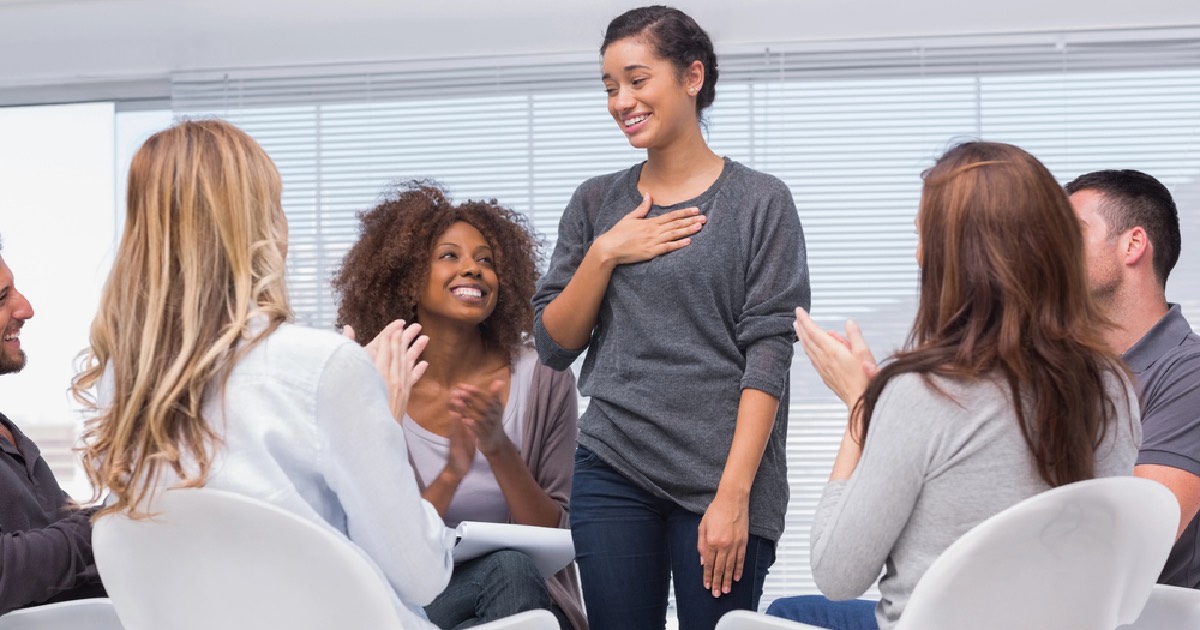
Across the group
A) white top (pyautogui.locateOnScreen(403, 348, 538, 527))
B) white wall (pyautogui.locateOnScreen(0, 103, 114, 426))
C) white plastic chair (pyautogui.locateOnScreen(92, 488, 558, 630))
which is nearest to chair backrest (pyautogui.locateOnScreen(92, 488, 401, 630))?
white plastic chair (pyautogui.locateOnScreen(92, 488, 558, 630))

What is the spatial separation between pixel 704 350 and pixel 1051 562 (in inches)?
26.7

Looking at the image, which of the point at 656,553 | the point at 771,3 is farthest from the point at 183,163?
the point at 771,3

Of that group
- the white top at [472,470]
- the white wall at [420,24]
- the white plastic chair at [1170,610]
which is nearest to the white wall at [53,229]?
the white wall at [420,24]

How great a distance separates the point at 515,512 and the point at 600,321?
55cm

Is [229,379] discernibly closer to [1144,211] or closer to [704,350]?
[704,350]

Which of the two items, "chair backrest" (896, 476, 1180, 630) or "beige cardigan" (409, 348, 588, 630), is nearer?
"chair backrest" (896, 476, 1180, 630)

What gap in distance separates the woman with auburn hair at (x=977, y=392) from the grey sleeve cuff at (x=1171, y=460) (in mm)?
468

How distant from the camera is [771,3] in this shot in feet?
13.4

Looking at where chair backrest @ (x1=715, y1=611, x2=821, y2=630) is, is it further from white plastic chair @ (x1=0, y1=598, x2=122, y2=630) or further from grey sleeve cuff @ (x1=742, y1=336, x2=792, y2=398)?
white plastic chair @ (x1=0, y1=598, x2=122, y2=630)

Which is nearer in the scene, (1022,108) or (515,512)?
(515,512)

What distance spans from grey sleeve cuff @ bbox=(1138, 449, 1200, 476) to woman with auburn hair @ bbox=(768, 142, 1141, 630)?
468 mm

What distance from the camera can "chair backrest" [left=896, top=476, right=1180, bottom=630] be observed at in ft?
4.29

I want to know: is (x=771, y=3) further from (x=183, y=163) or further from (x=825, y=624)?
(x=183, y=163)

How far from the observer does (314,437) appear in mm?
1399
